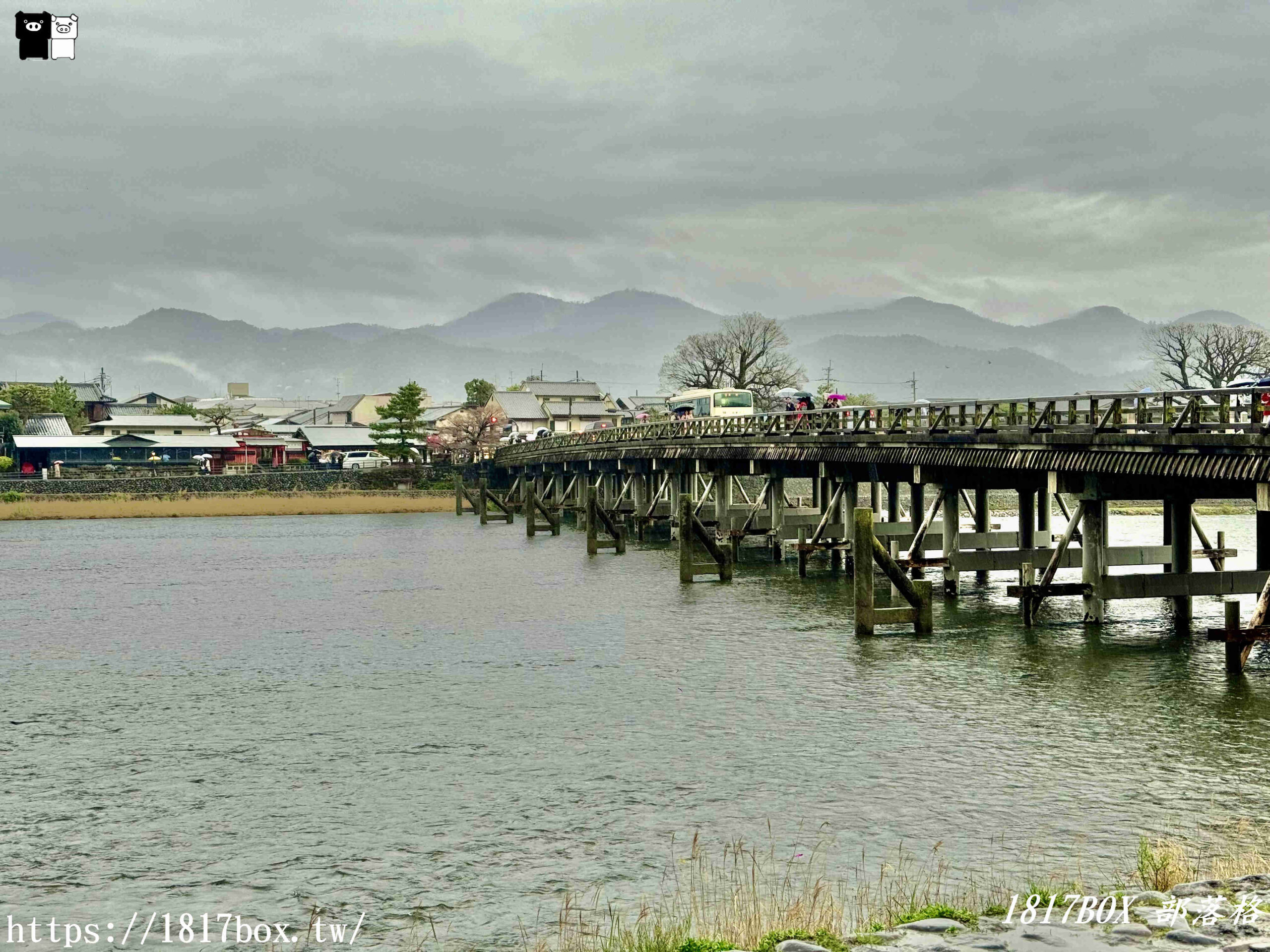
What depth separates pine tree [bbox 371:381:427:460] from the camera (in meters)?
122

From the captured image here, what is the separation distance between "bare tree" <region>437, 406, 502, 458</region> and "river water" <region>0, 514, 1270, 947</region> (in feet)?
265

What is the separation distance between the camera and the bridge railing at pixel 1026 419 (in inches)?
1053

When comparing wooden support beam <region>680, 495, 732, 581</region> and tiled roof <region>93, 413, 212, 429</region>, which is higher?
tiled roof <region>93, 413, 212, 429</region>

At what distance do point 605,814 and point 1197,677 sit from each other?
1390 cm

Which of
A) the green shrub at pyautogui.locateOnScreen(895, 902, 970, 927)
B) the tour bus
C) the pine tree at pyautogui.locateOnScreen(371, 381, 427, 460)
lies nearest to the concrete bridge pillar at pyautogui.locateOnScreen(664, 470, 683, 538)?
the tour bus

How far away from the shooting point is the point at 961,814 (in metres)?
17.8

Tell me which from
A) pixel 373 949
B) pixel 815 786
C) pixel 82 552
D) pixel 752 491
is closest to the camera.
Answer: pixel 373 949

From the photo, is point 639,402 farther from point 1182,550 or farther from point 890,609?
point 1182,550

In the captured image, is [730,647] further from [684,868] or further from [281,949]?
[281,949]

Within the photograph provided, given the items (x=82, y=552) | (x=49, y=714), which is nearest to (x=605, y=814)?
(x=49, y=714)

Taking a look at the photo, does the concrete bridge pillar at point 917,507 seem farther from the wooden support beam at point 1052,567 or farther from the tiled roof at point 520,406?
the tiled roof at point 520,406

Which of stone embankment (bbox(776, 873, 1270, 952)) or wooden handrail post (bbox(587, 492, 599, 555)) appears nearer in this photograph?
stone embankment (bbox(776, 873, 1270, 952))

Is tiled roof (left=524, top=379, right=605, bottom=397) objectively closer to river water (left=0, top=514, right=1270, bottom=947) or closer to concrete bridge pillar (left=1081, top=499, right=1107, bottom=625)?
river water (left=0, top=514, right=1270, bottom=947)

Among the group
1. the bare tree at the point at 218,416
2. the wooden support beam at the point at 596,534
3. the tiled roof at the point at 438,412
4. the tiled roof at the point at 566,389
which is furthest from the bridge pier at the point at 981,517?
the tiled roof at the point at 566,389
